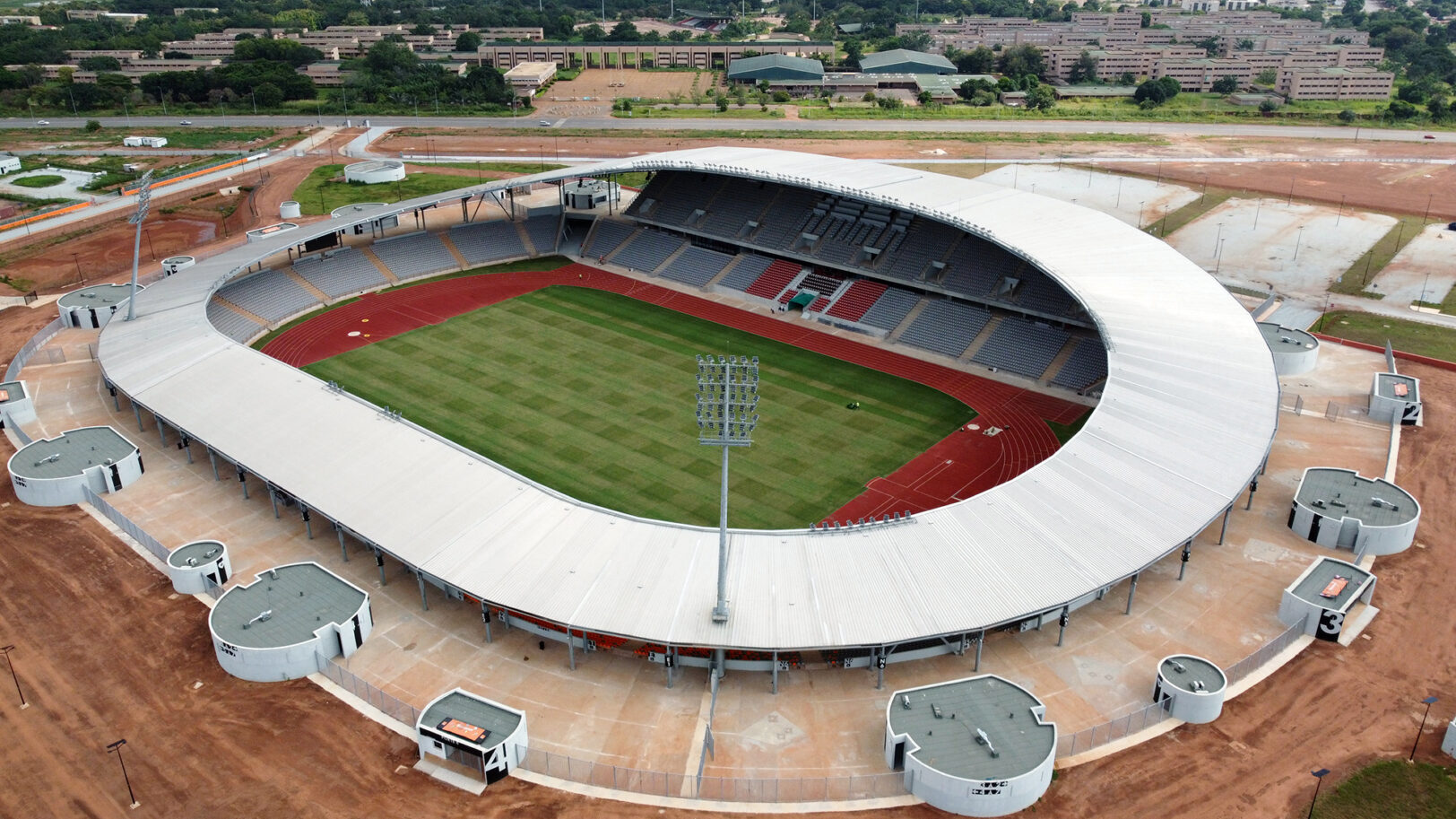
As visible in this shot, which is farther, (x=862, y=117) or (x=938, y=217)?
(x=862, y=117)

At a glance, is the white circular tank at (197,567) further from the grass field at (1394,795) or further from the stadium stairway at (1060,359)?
the stadium stairway at (1060,359)

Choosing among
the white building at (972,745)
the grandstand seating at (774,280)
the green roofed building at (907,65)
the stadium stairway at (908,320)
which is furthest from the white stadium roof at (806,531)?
the green roofed building at (907,65)

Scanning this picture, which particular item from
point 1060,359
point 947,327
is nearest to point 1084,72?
point 947,327

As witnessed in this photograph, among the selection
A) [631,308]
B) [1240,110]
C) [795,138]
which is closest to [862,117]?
[795,138]

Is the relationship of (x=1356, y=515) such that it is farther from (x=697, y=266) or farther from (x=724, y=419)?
(x=697, y=266)

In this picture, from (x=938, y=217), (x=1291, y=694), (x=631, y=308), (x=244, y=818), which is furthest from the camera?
(x=631, y=308)

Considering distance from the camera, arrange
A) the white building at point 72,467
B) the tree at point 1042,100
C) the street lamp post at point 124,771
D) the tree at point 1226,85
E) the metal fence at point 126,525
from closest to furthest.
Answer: the street lamp post at point 124,771, the metal fence at point 126,525, the white building at point 72,467, the tree at point 1042,100, the tree at point 1226,85

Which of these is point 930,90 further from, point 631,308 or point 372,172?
point 631,308

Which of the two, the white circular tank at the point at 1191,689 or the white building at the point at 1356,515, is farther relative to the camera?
the white building at the point at 1356,515
